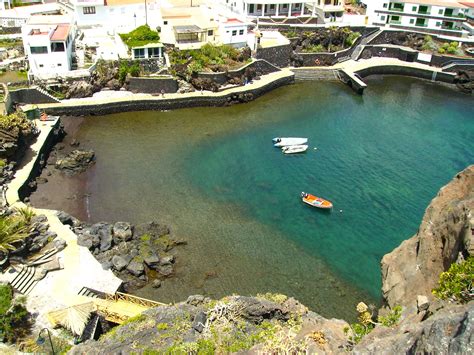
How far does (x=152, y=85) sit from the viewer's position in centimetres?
6353

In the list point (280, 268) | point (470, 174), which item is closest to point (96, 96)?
point (280, 268)

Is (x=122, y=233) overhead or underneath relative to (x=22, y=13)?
underneath

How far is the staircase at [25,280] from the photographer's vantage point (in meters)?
30.0

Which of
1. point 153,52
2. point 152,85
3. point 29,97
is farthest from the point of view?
point 153,52

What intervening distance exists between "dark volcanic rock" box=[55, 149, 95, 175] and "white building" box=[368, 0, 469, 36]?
211 feet

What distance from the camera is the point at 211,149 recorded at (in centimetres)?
5328

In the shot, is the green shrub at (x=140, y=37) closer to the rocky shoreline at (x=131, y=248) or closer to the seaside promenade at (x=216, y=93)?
the seaside promenade at (x=216, y=93)

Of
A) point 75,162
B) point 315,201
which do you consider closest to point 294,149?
point 315,201

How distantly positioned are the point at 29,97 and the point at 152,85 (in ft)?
53.7

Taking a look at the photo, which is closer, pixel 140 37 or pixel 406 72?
pixel 140 37

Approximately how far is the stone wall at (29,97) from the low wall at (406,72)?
5048 cm

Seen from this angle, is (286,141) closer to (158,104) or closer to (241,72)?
(241,72)

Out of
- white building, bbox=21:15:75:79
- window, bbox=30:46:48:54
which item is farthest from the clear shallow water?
window, bbox=30:46:48:54

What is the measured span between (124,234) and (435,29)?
73.7 m
